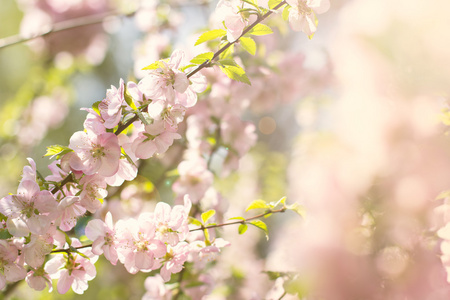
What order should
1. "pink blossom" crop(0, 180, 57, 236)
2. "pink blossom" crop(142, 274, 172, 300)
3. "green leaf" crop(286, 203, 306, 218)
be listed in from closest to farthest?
1. "pink blossom" crop(0, 180, 57, 236)
2. "green leaf" crop(286, 203, 306, 218)
3. "pink blossom" crop(142, 274, 172, 300)

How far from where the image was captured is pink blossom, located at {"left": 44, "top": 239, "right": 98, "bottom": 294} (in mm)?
469

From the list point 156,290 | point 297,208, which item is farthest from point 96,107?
point 156,290

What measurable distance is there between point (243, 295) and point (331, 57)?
0.63 m

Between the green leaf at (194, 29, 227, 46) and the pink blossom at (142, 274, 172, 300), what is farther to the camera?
the pink blossom at (142, 274, 172, 300)

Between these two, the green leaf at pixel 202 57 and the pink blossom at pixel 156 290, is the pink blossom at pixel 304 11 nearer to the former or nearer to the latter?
the green leaf at pixel 202 57

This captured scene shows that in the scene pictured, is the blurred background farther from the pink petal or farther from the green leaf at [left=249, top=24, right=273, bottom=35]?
the pink petal

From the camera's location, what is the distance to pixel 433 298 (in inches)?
23.9

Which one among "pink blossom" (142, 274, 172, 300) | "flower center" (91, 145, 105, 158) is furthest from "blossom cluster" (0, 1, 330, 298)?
"pink blossom" (142, 274, 172, 300)

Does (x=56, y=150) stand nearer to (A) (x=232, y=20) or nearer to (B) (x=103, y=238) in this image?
(B) (x=103, y=238)

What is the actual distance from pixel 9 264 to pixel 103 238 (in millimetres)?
88

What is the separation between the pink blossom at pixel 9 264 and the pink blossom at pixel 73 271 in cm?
6

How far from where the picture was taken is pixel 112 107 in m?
0.39

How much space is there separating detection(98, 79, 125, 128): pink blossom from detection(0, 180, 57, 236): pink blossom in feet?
0.28

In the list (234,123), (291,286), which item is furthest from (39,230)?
(234,123)
